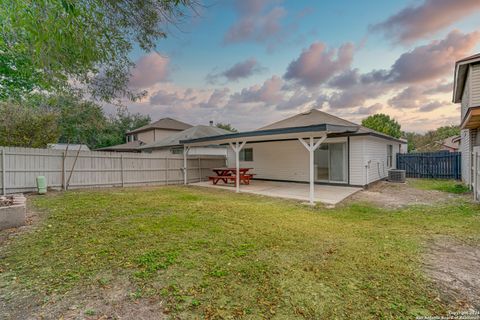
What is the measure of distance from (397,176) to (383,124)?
23.1 meters

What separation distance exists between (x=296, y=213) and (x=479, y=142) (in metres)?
7.69

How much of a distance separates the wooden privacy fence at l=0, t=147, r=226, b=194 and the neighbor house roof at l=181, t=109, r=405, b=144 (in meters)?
2.14

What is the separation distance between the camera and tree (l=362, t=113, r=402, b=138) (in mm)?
31223

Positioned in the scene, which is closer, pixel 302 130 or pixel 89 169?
pixel 302 130

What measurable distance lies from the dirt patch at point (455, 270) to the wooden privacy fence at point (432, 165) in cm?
1314

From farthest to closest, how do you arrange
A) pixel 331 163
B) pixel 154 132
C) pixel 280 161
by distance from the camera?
pixel 154 132 < pixel 280 161 < pixel 331 163

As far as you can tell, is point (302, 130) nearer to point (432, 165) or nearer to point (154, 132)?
point (432, 165)

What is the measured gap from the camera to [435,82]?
12992 mm

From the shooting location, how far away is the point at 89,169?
10.5 meters

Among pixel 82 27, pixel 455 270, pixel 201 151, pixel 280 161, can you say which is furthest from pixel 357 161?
pixel 201 151

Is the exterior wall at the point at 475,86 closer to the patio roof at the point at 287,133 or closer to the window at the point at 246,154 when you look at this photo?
the patio roof at the point at 287,133

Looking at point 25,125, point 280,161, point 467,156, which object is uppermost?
point 25,125

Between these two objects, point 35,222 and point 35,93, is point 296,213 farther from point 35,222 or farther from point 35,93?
point 35,93

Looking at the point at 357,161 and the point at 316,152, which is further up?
the point at 316,152
